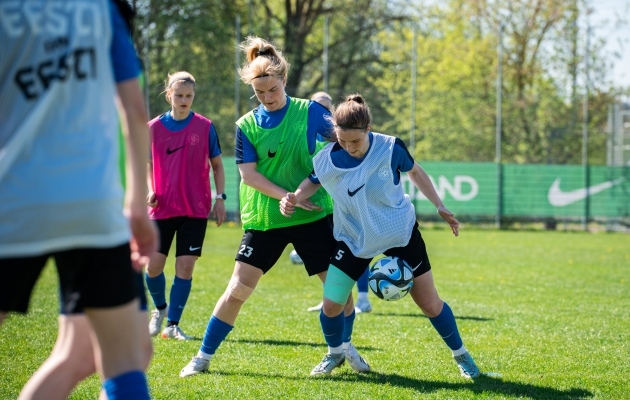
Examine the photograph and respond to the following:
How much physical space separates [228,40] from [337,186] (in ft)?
74.5

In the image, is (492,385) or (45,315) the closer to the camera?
(492,385)

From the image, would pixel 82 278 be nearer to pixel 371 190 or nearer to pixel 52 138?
pixel 52 138

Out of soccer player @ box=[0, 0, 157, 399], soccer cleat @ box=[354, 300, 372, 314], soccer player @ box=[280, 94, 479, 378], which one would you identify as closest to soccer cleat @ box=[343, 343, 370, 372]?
soccer player @ box=[280, 94, 479, 378]

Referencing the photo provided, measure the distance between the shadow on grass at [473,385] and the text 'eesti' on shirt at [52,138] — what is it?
297 cm

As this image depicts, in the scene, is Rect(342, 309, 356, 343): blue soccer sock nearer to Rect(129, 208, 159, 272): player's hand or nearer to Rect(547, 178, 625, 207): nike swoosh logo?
Rect(129, 208, 159, 272): player's hand

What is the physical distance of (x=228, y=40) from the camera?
26688mm

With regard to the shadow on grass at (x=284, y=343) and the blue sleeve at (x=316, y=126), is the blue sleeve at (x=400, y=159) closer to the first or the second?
the blue sleeve at (x=316, y=126)

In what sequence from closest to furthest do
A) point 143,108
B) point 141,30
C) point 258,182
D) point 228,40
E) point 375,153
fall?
point 143,108
point 375,153
point 258,182
point 141,30
point 228,40

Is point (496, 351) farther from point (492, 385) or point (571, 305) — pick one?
point (571, 305)

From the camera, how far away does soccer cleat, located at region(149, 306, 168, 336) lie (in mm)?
6715

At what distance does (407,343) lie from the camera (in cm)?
638

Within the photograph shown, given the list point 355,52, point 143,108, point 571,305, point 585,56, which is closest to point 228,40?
point 355,52

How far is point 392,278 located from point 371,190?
555mm

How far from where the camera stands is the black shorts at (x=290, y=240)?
519 centimetres
